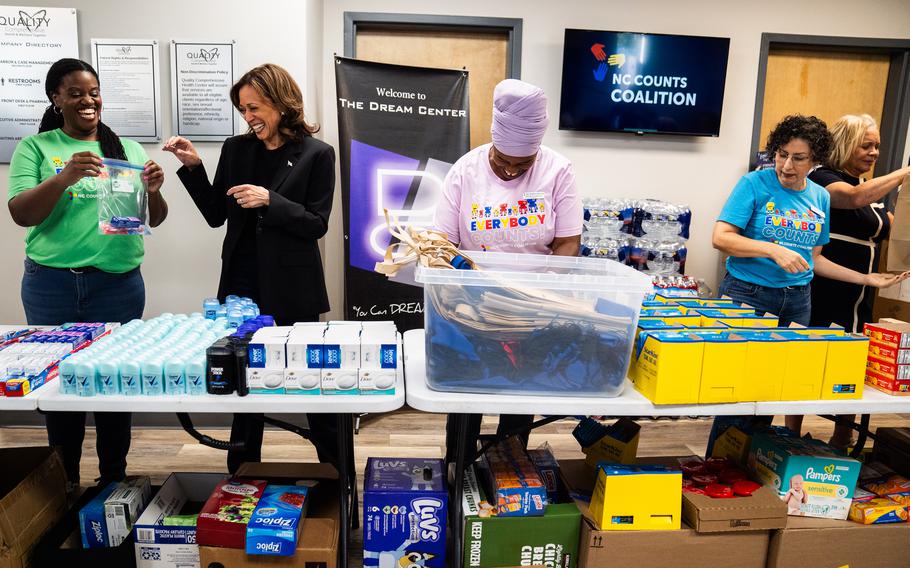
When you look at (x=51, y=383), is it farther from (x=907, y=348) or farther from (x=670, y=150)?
(x=670, y=150)

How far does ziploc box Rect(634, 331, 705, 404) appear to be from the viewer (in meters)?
1.41

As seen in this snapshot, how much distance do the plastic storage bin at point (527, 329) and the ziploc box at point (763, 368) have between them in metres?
0.33

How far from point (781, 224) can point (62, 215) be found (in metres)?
2.61

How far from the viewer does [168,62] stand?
116 inches

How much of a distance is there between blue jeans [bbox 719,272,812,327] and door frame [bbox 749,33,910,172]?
5.87 ft

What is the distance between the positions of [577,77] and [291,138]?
6.94 ft

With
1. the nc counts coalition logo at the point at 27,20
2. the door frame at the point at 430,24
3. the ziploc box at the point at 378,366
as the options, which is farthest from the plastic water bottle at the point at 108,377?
the door frame at the point at 430,24

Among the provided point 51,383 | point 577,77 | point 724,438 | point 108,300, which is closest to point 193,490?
point 51,383

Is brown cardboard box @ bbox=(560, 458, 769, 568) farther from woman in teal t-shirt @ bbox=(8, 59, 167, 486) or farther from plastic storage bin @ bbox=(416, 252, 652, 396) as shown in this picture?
woman in teal t-shirt @ bbox=(8, 59, 167, 486)

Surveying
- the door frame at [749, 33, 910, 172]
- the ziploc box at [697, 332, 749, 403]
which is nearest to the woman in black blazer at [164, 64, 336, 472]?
the ziploc box at [697, 332, 749, 403]

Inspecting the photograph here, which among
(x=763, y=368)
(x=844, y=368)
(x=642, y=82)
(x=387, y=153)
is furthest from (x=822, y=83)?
(x=763, y=368)

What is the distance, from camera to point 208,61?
9.63ft

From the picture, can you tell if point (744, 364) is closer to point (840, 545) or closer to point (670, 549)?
point (670, 549)

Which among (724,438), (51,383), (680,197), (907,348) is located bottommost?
(724,438)
